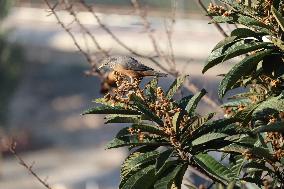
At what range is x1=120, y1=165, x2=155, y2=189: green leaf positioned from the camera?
279 centimetres

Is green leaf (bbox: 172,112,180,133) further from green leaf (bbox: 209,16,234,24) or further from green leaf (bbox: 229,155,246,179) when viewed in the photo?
green leaf (bbox: 209,16,234,24)

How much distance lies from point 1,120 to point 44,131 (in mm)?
4202

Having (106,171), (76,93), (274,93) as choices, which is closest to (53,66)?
(76,93)

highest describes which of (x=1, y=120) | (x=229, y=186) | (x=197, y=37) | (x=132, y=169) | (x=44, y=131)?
(x=229, y=186)

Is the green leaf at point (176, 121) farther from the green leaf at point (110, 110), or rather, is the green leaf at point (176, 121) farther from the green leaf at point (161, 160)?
the green leaf at point (110, 110)

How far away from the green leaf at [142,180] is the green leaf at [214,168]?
237mm

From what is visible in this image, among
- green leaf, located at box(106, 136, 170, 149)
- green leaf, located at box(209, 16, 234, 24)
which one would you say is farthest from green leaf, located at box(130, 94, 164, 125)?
green leaf, located at box(209, 16, 234, 24)

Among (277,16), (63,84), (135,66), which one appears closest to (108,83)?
(135,66)

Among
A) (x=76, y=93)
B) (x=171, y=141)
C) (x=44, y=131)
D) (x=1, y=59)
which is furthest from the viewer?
(x=76, y=93)

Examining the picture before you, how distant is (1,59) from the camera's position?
87.2 ft

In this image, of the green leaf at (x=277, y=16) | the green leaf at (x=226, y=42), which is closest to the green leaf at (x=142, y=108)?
the green leaf at (x=226, y=42)

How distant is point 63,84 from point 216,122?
3529 cm

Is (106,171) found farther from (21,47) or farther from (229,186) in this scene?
(229,186)

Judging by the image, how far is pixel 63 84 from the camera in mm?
37688
